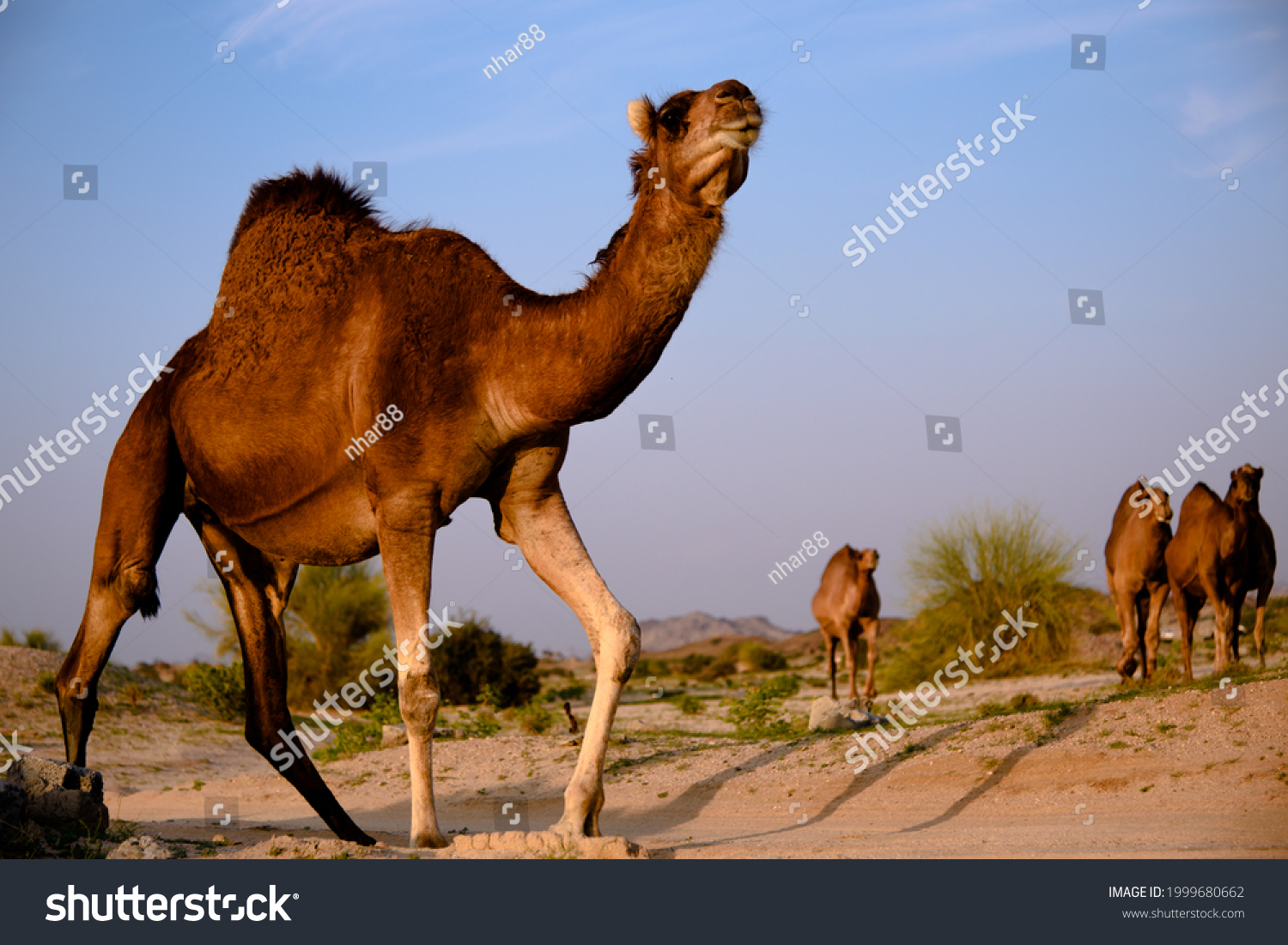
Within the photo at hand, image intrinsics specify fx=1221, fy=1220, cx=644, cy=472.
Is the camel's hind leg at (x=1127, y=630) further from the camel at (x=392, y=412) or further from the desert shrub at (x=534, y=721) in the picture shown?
the camel at (x=392, y=412)

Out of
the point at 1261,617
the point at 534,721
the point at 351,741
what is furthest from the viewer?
the point at 1261,617

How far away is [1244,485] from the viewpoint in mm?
16047

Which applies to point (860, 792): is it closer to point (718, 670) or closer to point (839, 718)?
point (839, 718)

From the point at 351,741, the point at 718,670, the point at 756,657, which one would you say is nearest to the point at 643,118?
the point at 351,741

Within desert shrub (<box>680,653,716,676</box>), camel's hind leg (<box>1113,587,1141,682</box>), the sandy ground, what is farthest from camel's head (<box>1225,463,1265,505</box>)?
desert shrub (<box>680,653,716,676</box>)

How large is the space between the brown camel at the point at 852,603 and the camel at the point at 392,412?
14030mm

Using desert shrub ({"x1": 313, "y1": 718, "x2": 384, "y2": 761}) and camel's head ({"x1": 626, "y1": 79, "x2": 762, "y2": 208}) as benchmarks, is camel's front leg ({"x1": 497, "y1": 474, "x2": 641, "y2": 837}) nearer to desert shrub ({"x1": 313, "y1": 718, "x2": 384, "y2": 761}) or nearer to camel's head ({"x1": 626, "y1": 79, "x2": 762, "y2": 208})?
camel's head ({"x1": 626, "y1": 79, "x2": 762, "y2": 208})

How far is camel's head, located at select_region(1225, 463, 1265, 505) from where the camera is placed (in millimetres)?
16031

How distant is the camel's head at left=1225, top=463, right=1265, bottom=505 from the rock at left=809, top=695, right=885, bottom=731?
5759 mm

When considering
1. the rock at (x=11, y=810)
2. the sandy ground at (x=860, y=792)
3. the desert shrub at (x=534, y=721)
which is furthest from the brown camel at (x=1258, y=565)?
the rock at (x=11, y=810)

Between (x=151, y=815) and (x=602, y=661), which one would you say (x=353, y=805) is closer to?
(x=151, y=815)

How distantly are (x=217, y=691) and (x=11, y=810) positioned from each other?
1457 centimetres

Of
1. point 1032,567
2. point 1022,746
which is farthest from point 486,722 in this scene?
point 1032,567

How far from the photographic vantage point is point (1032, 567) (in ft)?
83.6
